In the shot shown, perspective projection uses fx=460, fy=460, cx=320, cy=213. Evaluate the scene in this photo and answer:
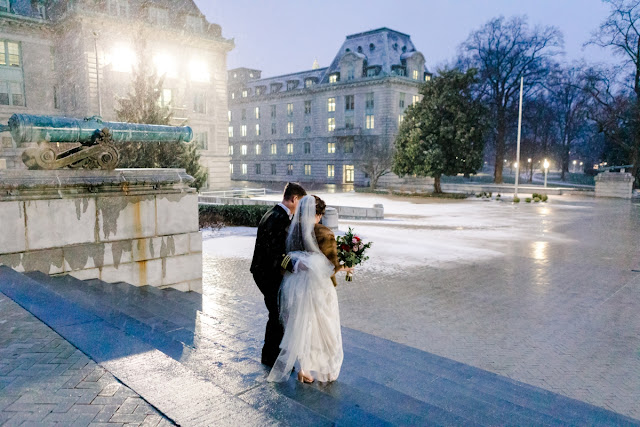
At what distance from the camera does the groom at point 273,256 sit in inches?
183

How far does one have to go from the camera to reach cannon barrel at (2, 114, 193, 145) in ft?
23.7

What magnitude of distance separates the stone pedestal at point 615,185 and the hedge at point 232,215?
32.1m

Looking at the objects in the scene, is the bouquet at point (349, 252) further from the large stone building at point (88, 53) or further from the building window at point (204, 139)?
the building window at point (204, 139)

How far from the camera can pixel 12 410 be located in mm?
3248

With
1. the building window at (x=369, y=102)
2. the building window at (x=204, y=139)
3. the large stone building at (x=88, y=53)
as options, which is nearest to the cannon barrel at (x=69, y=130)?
the large stone building at (x=88, y=53)

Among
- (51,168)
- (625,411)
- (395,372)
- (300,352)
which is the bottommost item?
(625,411)

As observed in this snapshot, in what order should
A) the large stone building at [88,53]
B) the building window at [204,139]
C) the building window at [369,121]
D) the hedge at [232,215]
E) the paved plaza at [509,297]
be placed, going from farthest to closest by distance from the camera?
the building window at [369,121] < the building window at [204,139] < the large stone building at [88,53] < the hedge at [232,215] < the paved plaza at [509,297]

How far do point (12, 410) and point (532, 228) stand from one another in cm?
2057

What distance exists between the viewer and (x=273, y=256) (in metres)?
4.64

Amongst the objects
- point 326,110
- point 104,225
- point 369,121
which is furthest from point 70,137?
point 326,110

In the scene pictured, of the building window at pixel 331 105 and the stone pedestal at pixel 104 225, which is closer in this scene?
the stone pedestal at pixel 104 225

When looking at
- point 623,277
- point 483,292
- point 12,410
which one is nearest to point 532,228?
point 623,277

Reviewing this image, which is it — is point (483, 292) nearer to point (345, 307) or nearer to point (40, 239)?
point (345, 307)

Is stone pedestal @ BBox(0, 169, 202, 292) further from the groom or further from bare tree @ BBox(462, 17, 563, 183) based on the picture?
bare tree @ BBox(462, 17, 563, 183)
